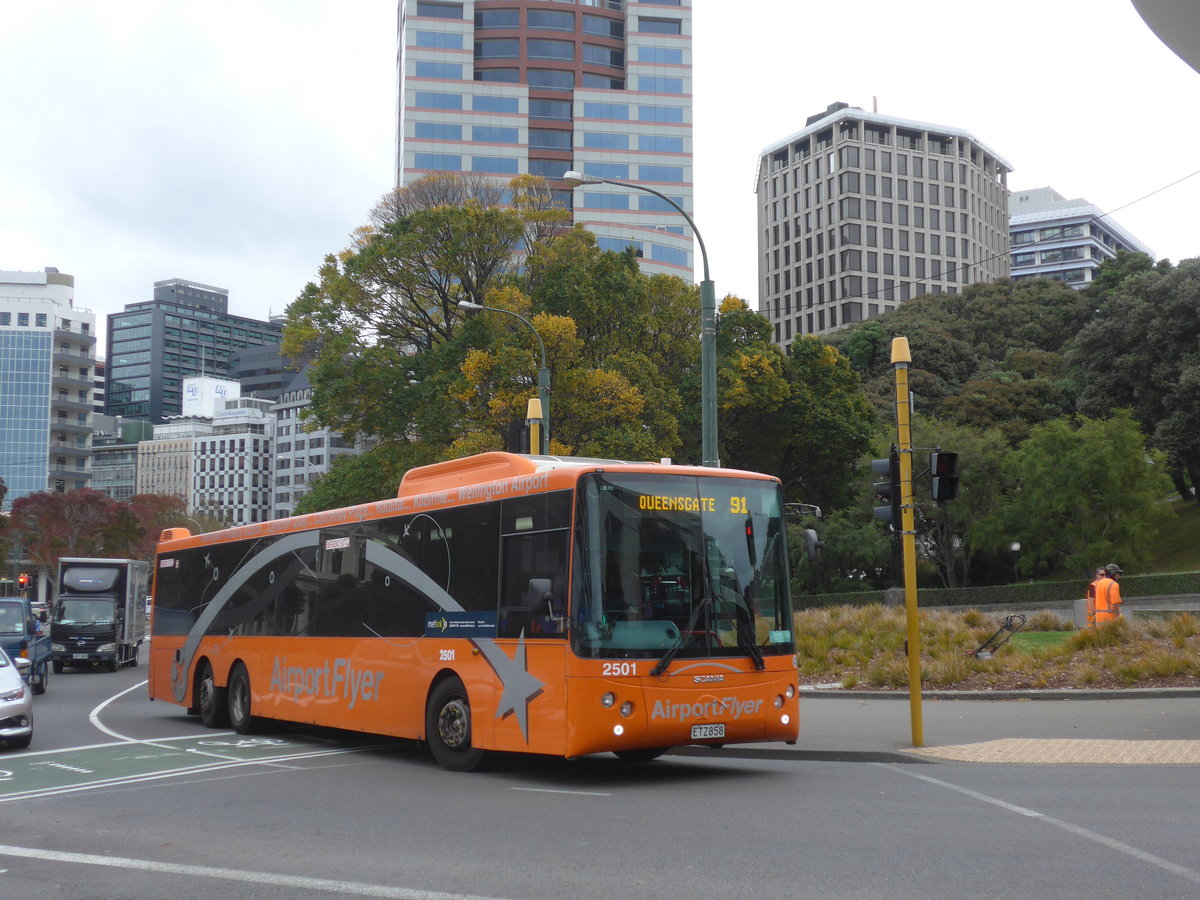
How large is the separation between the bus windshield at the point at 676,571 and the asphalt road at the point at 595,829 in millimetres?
1309

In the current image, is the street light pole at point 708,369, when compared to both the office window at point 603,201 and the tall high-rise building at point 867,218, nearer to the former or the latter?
the office window at point 603,201

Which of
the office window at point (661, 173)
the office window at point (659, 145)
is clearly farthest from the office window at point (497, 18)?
the office window at point (661, 173)

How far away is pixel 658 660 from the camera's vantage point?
11445 millimetres

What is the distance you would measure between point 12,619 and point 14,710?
11.4 metres

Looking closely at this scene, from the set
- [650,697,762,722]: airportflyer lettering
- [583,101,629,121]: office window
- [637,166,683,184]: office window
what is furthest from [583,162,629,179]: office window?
[650,697,762,722]: airportflyer lettering

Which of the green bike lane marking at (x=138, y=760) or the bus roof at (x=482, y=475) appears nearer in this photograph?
the bus roof at (x=482, y=475)

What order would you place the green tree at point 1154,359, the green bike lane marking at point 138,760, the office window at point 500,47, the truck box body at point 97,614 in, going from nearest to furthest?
the green bike lane marking at point 138,760
the truck box body at point 97,614
the green tree at point 1154,359
the office window at point 500,47

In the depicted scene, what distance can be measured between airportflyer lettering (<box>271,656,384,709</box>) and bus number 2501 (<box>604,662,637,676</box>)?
411 centimetres

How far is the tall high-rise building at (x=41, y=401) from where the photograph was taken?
121000 millimetres

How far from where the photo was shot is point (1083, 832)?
8445 millimetres

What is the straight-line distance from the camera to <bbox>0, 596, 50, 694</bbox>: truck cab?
24.0 meters

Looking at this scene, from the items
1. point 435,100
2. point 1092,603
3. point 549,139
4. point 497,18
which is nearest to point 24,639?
point 1092,603

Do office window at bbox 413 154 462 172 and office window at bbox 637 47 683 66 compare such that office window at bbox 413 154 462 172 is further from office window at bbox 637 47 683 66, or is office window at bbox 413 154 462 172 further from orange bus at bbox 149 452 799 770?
orange bus at bbox 149 452 799 770

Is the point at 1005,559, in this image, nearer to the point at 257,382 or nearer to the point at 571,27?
the point at 571,27
